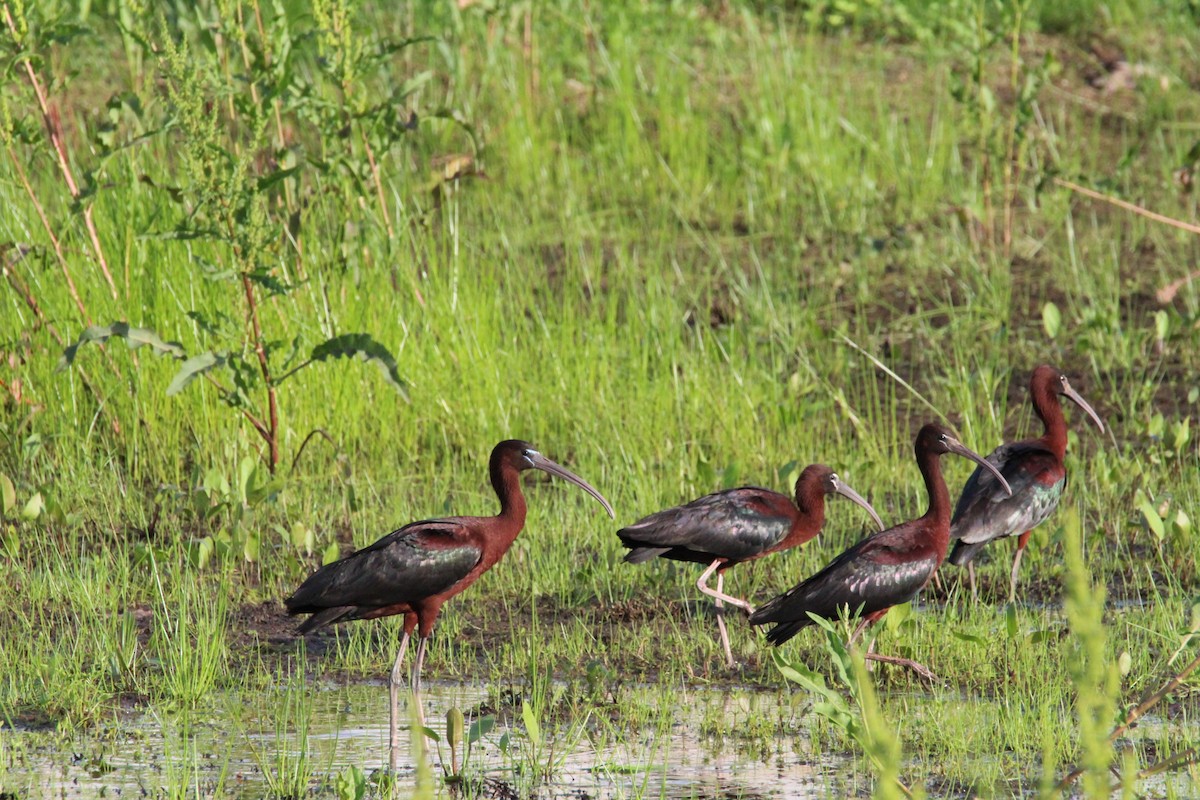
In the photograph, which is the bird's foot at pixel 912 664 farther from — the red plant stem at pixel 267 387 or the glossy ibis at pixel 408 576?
the red plant stem at pixel 267 387

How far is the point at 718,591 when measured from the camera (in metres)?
6.34

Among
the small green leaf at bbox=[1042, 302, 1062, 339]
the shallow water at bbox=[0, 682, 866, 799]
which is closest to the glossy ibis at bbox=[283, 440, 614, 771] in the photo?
the shallow water at bbox=[0, 682, 866, 799]

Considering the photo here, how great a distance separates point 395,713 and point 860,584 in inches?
65.5

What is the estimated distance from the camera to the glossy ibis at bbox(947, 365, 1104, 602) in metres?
6.51

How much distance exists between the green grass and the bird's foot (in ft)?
0.20

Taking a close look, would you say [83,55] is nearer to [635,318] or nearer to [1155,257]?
[635,318]

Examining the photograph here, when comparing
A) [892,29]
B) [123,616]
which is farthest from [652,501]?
[892,29]

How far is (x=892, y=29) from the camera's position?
44.7 ft

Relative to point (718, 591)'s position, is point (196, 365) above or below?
above

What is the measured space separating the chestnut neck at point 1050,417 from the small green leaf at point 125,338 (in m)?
3.65

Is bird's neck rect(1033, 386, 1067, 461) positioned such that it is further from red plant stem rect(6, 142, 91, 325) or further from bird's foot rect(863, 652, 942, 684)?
red plant stem rect(6, 142, 91, 325)

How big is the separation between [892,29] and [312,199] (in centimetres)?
684

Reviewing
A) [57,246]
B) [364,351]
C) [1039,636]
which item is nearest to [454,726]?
[1039,636]

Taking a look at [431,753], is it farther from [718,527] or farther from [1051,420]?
[1051,420]
